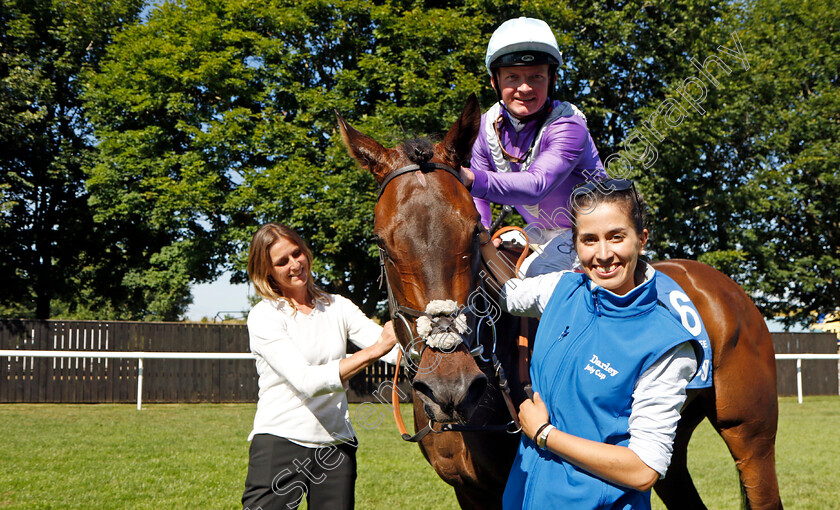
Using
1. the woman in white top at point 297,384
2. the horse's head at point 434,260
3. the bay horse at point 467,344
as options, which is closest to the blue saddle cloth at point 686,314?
the bay horse at point 467,344

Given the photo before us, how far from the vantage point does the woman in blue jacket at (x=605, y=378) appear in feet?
5.58

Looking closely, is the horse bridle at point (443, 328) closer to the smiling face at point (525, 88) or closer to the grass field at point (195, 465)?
the smiling face at point (525, 88)

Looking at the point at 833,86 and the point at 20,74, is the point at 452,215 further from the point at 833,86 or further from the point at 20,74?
the point at 833,86

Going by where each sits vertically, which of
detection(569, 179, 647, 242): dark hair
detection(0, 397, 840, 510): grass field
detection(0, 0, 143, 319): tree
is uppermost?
detection(0, 0, 143, 319): tree

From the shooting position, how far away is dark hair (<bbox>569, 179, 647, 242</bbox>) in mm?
1933

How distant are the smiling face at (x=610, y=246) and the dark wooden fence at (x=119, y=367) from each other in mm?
14728

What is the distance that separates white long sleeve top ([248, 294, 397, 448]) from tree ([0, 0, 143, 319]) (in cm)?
2030

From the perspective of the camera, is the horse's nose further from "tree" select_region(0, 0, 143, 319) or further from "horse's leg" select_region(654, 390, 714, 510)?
"tree" select_region(0, 0, 143, 319)

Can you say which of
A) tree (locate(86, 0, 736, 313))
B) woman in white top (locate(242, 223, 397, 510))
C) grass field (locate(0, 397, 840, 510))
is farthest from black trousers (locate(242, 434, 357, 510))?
tree (locate(86, 0, 736, 313))

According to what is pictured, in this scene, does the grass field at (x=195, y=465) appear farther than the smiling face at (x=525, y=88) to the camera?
Yes

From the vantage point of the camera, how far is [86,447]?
8.48 meters

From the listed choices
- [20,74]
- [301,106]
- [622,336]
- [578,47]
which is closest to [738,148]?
[578,47]

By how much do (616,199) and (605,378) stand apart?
55 centimetres

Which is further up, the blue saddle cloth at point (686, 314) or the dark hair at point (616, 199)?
the dark hair at point (616, 199)
